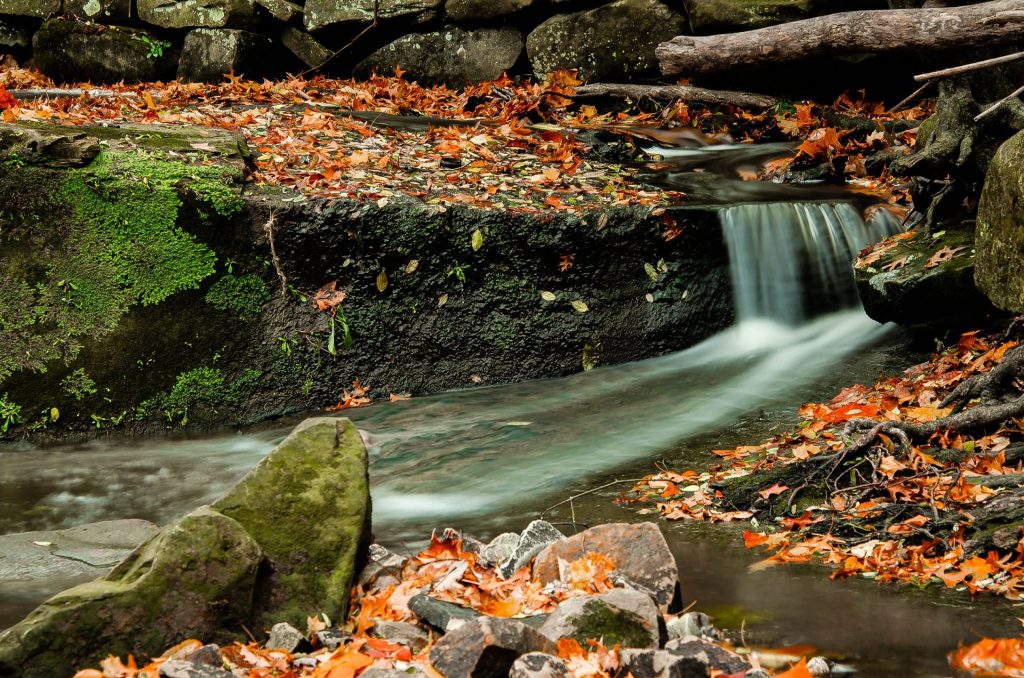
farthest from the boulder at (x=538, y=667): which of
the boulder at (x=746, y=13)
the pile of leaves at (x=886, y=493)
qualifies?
the boulder at (x=746, y=13)

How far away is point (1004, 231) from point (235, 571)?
4.24 m

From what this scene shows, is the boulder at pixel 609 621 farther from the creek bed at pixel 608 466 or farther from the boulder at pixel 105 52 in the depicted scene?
the boulder at pixel 105 52

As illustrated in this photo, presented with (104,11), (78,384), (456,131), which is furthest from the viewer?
(104,11)

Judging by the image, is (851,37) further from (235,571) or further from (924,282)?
(235,571)

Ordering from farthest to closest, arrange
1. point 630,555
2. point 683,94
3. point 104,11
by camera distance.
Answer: point 104,11
point 683,94
point 630,555

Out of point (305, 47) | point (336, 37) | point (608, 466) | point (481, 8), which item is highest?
point (481, 8)

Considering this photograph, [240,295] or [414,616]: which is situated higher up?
[240,295]

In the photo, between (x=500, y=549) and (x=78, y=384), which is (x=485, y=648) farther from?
(x=78, y=384)

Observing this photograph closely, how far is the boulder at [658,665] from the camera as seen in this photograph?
261 cm

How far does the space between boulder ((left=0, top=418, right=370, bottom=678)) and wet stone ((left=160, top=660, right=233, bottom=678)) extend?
36cm

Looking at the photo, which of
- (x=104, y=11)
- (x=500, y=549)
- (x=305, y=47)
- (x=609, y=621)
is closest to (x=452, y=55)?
(x=305, y=47)

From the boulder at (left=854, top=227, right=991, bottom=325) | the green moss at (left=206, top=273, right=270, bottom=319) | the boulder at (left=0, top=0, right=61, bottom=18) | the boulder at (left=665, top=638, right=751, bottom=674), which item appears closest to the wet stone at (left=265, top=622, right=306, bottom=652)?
the boulder at (left=665, top=638, right=751, bottom=674)

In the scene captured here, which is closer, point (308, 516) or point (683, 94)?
point (308, 516)

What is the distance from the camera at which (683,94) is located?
10.8 meters
